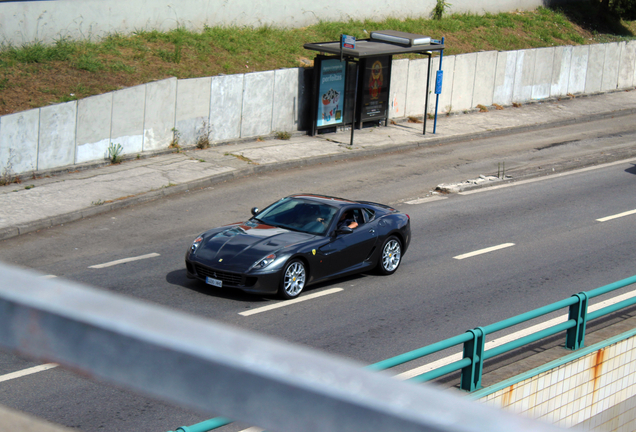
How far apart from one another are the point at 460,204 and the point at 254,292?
8.35 m

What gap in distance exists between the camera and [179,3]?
25.6 meters

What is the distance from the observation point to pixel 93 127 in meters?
19.0

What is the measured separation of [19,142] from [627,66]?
2943 centimetres

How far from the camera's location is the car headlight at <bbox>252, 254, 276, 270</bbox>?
10680 mm

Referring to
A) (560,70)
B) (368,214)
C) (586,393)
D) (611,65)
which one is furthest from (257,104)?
(611,65)

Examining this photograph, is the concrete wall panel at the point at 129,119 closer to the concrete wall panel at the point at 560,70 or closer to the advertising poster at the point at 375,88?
the advertising poster at the point at 375,88

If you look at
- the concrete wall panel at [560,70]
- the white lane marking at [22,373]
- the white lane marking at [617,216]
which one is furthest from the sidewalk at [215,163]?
the white lane marking at [617,216]

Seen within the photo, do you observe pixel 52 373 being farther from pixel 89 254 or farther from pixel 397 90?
pixel 397 90

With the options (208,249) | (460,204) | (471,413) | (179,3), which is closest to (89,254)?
(208,249)

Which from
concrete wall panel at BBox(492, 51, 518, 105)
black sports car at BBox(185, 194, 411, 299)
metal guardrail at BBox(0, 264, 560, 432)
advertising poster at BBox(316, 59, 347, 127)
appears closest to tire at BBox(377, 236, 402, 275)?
black sports car at BBox(185, 194, 411, 299)

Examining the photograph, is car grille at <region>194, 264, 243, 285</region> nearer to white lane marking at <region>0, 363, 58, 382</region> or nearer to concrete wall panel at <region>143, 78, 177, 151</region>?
white lane marking at <region>0, 363, 58, 382</region>

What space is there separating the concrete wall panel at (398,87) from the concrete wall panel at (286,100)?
14.3ft

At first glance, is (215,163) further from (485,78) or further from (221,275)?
→ (485,78)

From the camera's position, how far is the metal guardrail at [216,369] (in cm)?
95
